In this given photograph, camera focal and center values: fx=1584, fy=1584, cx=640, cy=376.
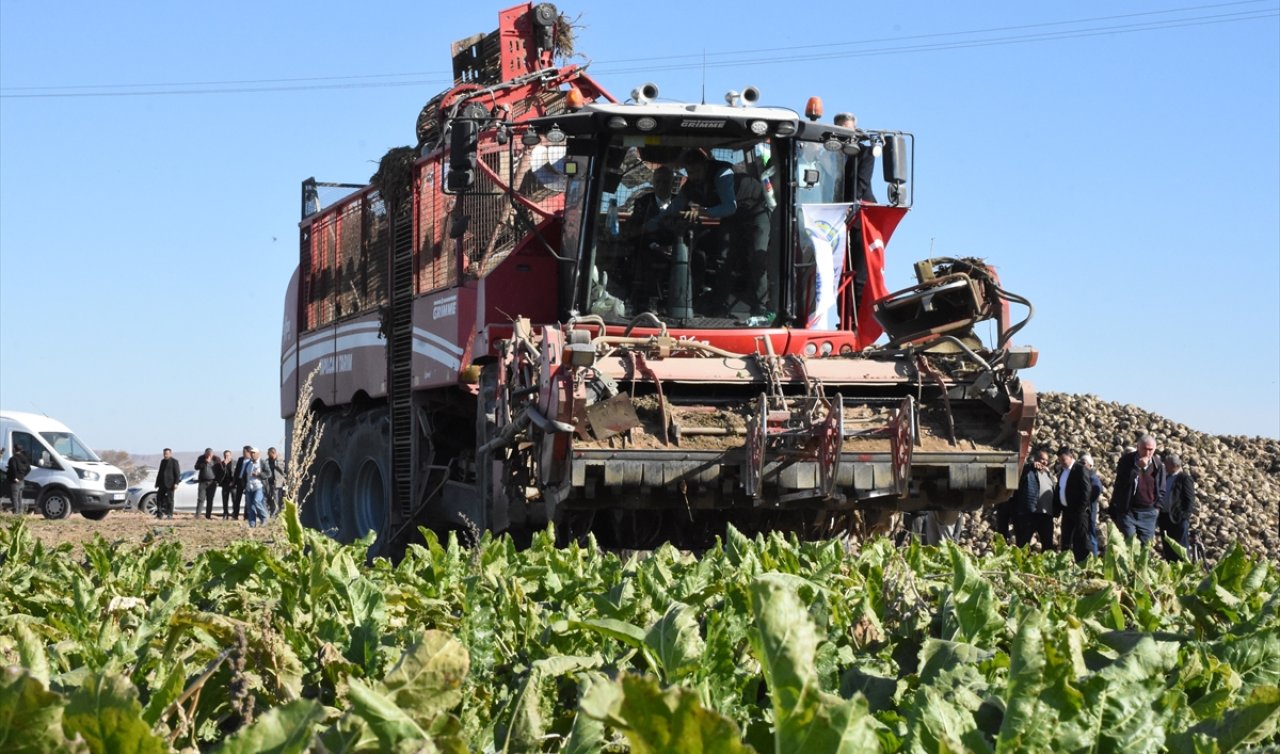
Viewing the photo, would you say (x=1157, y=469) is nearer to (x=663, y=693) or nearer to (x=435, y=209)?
(x=435, y=209)

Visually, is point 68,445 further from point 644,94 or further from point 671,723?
point 671,723

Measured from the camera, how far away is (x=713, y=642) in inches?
95.3

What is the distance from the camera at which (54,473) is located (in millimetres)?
32719

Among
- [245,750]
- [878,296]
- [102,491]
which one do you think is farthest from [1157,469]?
[102,491]

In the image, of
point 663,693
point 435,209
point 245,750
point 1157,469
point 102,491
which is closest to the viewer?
point 663,693

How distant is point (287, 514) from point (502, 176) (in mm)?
9920

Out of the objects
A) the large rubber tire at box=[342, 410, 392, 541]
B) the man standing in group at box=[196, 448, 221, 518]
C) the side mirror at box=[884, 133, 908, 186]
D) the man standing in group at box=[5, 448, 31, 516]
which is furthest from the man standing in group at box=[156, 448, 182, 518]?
the side mirror at box=[884, 133, 908, 186]

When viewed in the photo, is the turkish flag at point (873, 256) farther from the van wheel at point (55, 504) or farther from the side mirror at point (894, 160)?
the van wheel at point (55, 504)

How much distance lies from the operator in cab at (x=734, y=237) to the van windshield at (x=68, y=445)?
81.5ft

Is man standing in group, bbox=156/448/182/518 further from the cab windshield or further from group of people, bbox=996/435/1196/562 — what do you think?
the cab windshield

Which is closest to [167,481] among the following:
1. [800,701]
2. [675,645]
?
[675,645]

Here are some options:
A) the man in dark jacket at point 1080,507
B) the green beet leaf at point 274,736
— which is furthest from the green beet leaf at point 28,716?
the man in dark jacket at point 1080,507

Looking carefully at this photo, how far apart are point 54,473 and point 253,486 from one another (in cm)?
508

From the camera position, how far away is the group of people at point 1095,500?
16.3 meters
